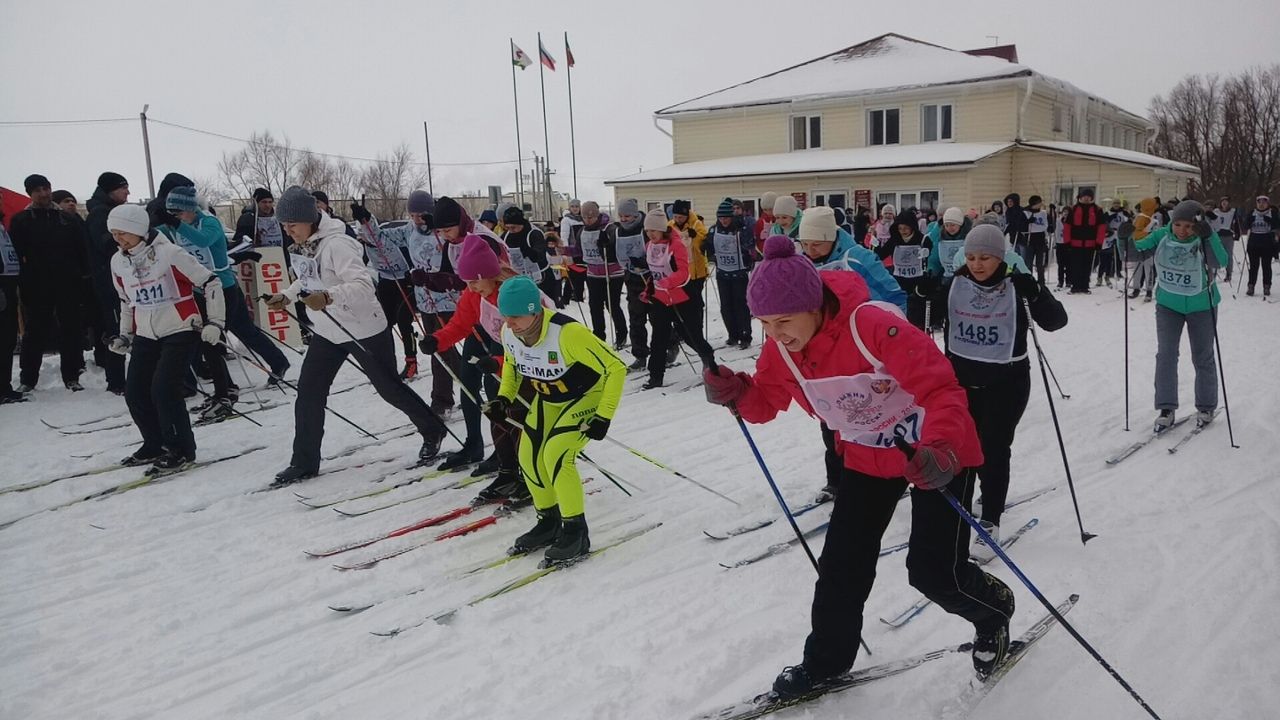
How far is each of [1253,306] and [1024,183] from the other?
1260 cm

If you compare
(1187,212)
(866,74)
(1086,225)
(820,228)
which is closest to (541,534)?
(820,228)

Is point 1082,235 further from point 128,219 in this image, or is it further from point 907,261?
point 128,219

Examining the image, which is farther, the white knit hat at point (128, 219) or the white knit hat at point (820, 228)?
the white knit hat at point (128, 219)

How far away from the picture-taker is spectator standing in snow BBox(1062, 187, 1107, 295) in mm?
14055

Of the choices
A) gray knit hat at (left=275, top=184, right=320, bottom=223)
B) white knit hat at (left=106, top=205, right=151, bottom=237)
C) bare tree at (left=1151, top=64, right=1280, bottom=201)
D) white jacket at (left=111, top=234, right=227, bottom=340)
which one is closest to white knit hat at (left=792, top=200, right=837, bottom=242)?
gray knit hat at (left=275, top=184, right=320, bottom=223)

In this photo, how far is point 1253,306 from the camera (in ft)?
39.8

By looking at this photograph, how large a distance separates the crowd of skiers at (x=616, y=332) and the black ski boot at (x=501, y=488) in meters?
0.02

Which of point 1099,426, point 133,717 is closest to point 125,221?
point 133,717

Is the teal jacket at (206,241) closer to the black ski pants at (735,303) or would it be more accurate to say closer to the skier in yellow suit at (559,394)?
the skier in yellow suit at (559,394)

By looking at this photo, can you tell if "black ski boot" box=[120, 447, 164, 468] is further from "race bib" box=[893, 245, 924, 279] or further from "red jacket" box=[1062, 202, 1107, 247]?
"red jacket" box=[1062, 202, 1107, 247]

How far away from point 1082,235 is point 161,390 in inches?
571

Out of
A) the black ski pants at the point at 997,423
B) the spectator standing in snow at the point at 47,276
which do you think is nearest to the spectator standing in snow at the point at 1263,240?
the black ski pants at the point at 997,423

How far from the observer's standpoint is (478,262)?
463 centimetres

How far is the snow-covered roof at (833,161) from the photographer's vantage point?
858 inches
